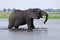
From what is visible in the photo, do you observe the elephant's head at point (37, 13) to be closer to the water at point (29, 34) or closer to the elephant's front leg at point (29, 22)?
the elephant's front leg at point (29, 22)

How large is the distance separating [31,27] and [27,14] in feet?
3.26

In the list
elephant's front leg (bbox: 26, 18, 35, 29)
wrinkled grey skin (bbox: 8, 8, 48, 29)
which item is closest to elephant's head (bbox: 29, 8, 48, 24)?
wrinkled grey skin (bbox: 8, 8, 48, 29)

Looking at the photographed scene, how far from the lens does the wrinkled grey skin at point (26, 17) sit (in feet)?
79.3

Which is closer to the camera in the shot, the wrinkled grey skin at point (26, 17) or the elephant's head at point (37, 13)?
the elephant's head at point (37, 13)

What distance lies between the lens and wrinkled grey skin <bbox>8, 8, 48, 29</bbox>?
24156mm

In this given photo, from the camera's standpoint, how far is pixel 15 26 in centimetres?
2550

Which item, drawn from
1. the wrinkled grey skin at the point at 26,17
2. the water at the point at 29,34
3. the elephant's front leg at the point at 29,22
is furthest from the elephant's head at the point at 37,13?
the water at the point at 29,34

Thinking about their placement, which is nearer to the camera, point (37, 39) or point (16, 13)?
point (37, 39)

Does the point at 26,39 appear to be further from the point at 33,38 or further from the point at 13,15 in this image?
the point at 13,15

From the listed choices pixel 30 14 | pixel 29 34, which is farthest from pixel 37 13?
pixel 29 34

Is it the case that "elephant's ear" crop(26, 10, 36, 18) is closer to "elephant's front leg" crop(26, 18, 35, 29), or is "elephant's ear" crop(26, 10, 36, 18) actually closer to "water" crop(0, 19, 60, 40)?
"elephant's front leg" crop(26, 18, 35, 29)

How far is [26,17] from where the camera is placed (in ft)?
80.7

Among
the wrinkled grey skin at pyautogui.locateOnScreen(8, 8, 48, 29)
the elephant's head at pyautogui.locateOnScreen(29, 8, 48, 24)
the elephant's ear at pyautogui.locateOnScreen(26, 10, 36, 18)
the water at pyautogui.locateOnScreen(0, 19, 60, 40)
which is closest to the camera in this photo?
the water at pyautogui.locateOnScreen(0, 19, 60, 40)

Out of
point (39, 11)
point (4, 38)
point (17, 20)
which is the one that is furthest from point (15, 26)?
point (4, 38)
